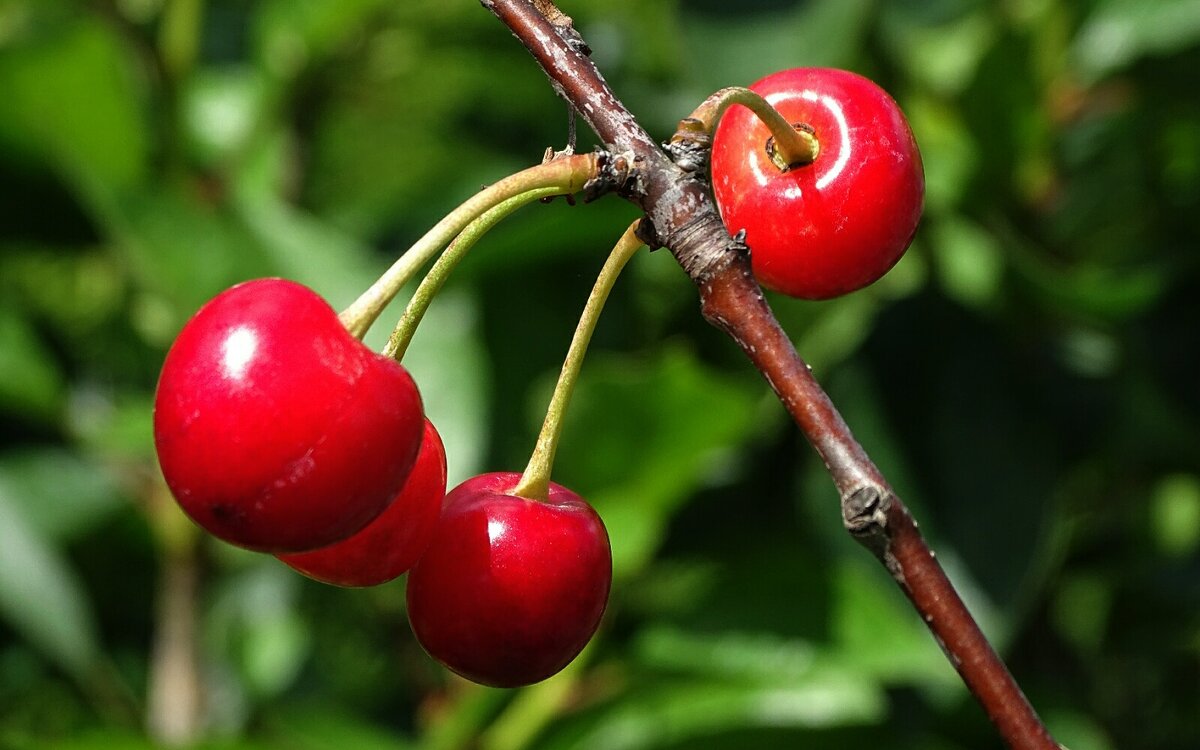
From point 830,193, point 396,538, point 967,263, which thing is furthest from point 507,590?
point 967,263

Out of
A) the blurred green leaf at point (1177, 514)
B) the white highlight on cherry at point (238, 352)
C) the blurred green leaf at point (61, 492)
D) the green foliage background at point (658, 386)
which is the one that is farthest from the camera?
the blurred green leaf at point (1177, 514)

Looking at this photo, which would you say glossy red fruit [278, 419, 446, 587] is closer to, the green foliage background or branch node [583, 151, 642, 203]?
branch node [583, 151, 642, 203]

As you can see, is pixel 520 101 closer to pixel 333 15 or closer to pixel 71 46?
pixel 333 15

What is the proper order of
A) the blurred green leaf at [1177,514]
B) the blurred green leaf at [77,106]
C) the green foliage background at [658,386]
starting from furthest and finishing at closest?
the blurred green leaf at [1177,514] < the blurred green leaf at [77,106] < the green foliage background at [658,386]

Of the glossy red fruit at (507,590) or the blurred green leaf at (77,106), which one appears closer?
the glossy red fruit at (507,590)

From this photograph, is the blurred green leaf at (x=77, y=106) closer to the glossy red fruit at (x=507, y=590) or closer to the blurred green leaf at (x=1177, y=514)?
the glossy red fruit at (x=507, y=590)

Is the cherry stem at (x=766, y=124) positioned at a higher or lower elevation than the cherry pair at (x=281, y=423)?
higher

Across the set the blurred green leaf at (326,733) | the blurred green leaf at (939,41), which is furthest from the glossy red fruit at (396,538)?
the blurred green leaf at (939,41)
